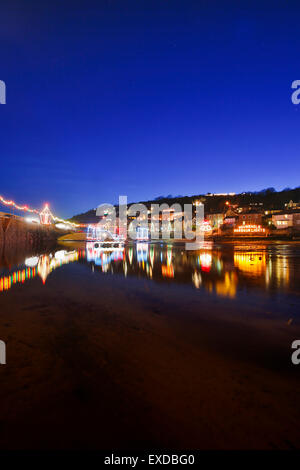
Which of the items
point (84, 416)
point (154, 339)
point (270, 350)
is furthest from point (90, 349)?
point (270, 350)

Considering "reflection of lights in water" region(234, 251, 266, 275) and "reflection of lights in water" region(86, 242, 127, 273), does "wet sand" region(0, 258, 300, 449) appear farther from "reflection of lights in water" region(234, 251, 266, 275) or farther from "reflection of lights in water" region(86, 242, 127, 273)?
"reflection of lights in water" region(86, 242, 127, 273)

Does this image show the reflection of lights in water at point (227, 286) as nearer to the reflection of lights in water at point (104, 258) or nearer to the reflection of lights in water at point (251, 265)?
the reflection of lights in water at point (251, 265)

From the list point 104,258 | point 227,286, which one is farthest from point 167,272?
point 104,258

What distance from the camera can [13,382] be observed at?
9.87 feet

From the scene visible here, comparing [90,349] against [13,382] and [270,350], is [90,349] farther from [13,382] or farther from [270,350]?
[270,350]

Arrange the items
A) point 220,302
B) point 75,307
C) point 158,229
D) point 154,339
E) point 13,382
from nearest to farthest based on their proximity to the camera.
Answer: point 13,382
point 154,339
point 75,307
point 220,302
point 158,229

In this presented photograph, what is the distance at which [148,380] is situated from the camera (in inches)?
118

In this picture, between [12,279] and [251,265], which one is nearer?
[12,279]

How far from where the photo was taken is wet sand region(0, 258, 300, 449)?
218 cm

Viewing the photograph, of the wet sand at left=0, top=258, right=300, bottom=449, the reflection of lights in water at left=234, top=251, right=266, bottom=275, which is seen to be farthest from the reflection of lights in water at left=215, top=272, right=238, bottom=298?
the reflection of lights in water at left=234, top=251, right=266, bottom=275

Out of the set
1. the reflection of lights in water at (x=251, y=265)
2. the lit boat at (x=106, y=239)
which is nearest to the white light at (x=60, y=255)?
the lit boat at (x=106, y=239)

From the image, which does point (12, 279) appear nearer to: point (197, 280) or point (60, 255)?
A: point (197, 280)

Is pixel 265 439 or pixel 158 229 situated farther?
pixel 158 229

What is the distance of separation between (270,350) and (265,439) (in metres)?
2.01
